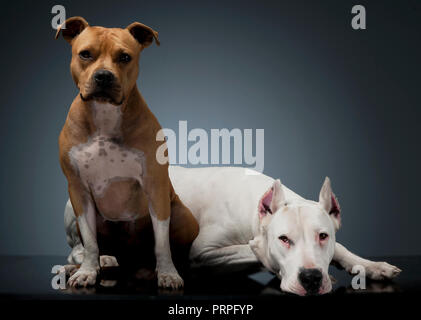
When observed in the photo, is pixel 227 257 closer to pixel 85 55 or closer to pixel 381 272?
pixel 381 272

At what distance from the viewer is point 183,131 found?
11.6 ft

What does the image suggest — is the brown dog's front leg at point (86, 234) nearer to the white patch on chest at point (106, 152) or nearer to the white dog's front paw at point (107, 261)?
the white patch on chest at point (106, 152)

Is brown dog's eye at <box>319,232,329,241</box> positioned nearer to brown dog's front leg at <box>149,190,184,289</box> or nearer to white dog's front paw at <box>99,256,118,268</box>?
brown dog's front leg at <box>149,190,184,289</box>

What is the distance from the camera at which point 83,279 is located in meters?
2.02

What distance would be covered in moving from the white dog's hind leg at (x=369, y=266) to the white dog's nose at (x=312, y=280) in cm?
42

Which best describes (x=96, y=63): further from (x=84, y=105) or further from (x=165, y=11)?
(x=165, y=11)

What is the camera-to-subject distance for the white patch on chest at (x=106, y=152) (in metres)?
2.11

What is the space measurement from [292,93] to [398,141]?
0.80m

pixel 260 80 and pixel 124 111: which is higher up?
pixel 260 80

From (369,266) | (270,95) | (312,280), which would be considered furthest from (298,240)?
(270,95)

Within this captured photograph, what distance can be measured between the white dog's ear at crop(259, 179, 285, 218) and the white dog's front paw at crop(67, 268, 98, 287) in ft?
2.27
